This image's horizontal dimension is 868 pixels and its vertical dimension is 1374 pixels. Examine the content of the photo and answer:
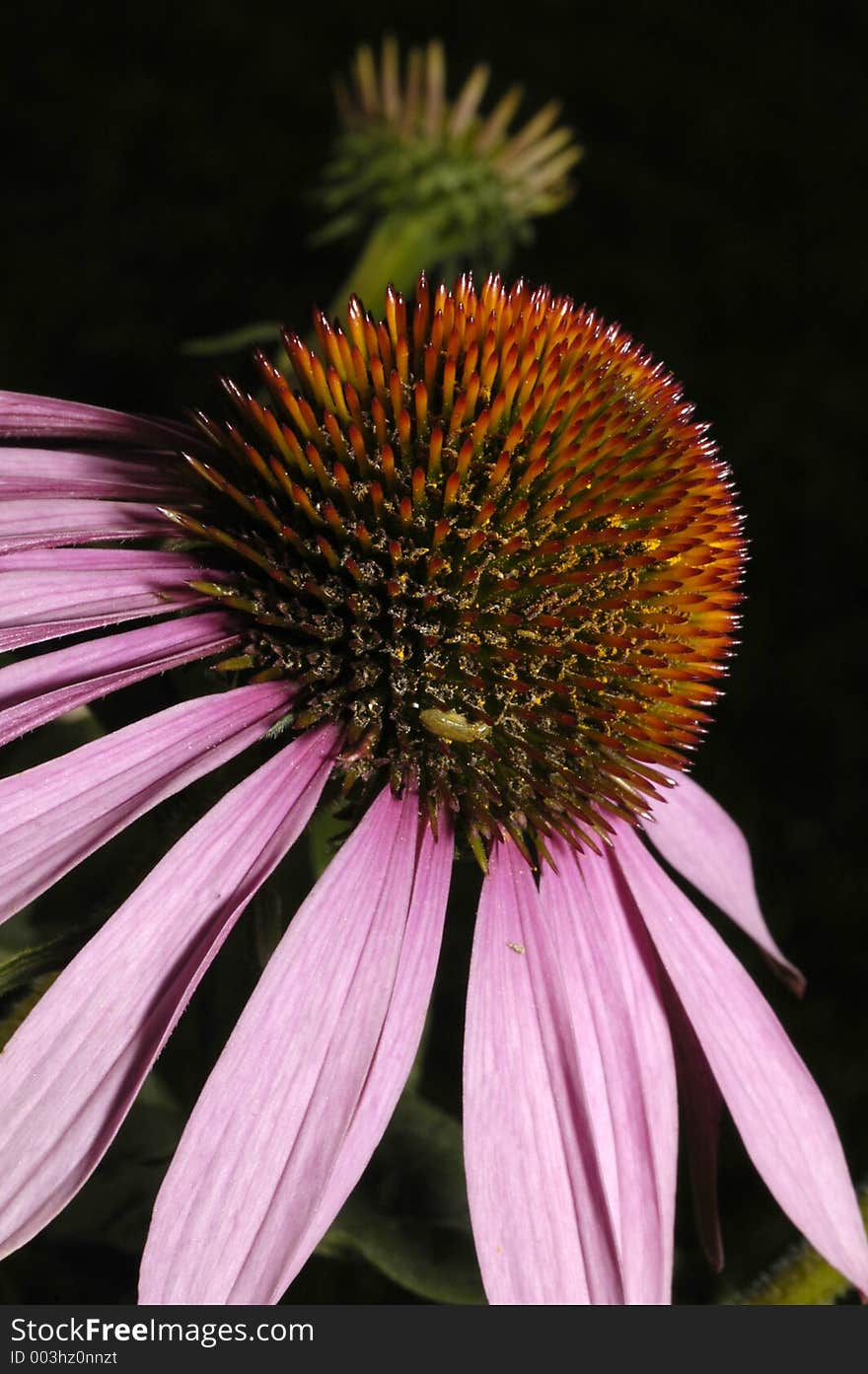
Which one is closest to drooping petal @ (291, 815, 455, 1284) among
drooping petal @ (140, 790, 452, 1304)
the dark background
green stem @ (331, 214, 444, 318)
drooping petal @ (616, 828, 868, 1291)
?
drooping petal @ (140, 790, 452, 1304)

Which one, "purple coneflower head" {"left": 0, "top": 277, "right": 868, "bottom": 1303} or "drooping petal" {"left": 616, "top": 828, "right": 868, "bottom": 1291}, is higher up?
"purple coneflower head" {"left": 0, "top": 277, "right": 868, "bottom": 1303}

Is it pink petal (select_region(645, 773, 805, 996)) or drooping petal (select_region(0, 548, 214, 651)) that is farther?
pink petal (select_region(645, 773, 805, 996))

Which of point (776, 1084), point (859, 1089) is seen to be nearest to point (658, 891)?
point (776, 1084)

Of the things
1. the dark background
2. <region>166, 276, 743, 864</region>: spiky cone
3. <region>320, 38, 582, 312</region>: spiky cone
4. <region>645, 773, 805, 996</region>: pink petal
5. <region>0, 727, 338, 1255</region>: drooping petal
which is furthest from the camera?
the dark background

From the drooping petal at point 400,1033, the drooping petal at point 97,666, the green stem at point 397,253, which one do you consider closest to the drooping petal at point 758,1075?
the drooping petal at point 400,1033

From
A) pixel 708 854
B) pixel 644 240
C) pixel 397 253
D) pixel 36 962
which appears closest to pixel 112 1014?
pixel 36 962

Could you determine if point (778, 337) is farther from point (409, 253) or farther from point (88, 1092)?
point (88, 1092)

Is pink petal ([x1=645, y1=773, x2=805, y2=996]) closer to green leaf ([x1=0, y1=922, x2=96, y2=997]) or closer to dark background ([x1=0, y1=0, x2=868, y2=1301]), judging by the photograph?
green leaf ([x1=0, y1=922, x2=96, y2=997])

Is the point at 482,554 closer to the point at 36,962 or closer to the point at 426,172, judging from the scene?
the point at 36,962
